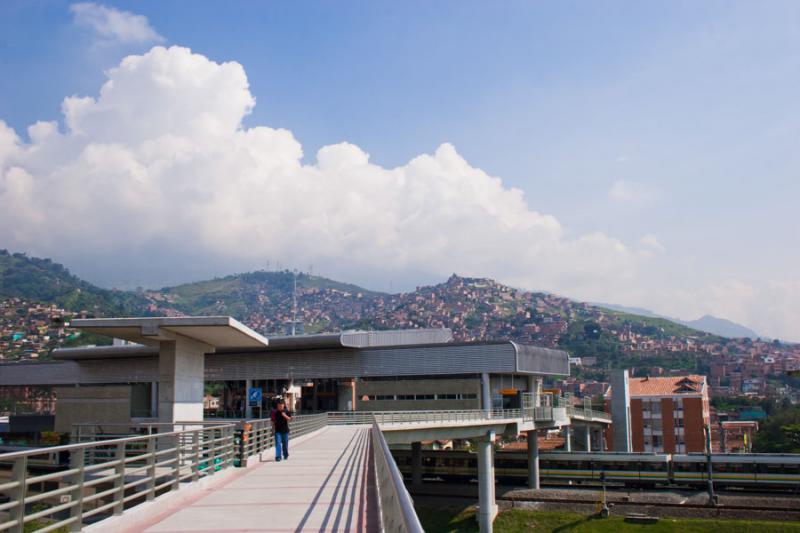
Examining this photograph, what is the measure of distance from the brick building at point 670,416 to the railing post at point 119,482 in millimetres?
77395

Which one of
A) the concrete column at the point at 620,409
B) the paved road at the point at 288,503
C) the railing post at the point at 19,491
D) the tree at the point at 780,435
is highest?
the railing post at the point at 19,491

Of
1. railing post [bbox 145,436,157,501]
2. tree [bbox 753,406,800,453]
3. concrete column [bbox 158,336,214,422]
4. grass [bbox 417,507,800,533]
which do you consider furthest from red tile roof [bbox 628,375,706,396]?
railing post [bbox 145,436,157,501]

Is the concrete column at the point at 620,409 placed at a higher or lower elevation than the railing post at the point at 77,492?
lower

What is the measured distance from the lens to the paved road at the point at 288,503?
8.84 meters

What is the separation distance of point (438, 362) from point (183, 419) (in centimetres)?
4053

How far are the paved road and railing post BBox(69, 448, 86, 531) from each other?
993mm

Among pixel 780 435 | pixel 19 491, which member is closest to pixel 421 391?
pixel 780 435

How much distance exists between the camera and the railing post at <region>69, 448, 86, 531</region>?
8.09m

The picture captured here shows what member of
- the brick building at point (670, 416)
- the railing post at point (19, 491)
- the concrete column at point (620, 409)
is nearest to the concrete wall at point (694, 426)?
the brick building at point (670, 416)

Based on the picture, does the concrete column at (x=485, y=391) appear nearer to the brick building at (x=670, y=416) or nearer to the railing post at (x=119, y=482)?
the brick building at (x=670, y=416)

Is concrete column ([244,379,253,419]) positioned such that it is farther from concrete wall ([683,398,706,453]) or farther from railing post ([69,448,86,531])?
railing post ([69,448,86,531])

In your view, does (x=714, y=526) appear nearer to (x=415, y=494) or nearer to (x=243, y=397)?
(x=415, y=494)

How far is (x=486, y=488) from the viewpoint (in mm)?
46750

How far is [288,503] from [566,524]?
37084 mm
